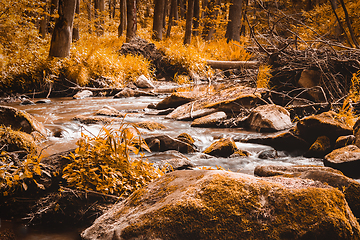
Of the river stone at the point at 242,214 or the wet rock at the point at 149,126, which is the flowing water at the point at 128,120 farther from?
the river stone at the point at 242,214

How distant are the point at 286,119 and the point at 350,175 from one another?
8.91 feet

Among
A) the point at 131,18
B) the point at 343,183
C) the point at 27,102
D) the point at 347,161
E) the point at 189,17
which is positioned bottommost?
the point at 27,102

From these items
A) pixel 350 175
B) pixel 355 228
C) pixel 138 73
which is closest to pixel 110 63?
pixel 138 73

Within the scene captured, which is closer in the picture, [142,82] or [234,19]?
[142,82]

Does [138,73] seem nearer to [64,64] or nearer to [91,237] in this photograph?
[64,64]

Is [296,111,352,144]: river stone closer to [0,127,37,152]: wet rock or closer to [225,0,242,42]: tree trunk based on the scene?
[0,127,37,152]: wet rock

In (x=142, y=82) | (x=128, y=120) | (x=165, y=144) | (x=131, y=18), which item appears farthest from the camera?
(x=131, y=18)

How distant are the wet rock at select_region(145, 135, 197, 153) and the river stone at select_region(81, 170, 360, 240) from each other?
2.88m

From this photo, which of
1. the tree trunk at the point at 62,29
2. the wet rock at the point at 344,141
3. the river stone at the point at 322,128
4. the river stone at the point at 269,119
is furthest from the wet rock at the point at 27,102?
the wet rock at the point at 344,141

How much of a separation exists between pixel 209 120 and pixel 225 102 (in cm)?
87

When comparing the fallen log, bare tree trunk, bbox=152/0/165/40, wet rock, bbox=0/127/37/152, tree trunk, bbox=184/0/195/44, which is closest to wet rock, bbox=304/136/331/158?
wet rock, bbox=0/127/37/152

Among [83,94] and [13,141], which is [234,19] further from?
[13,141]

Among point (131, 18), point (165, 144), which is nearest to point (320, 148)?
point (165, 144)

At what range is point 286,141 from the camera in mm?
5297
